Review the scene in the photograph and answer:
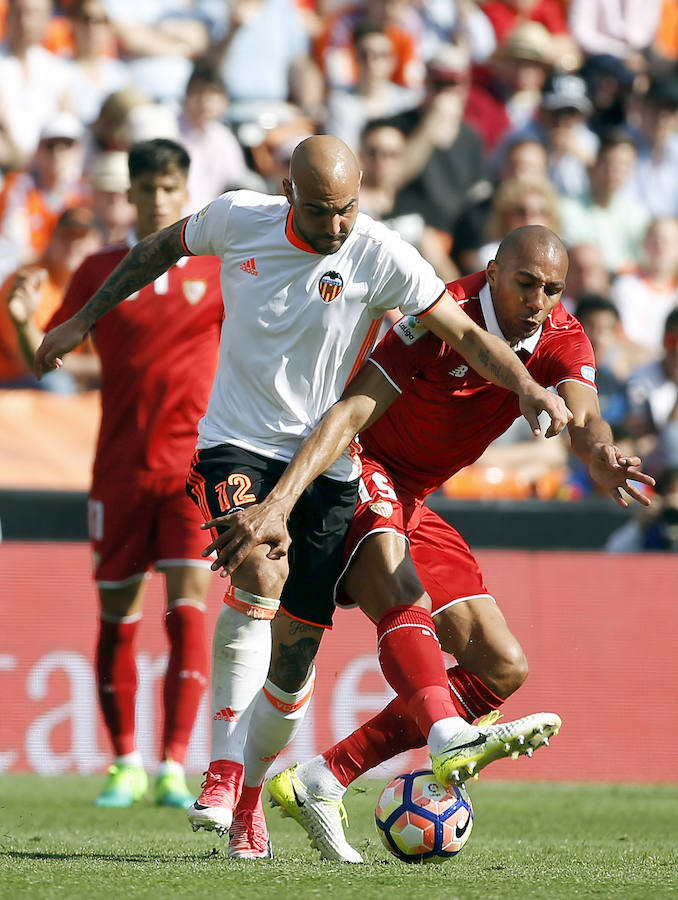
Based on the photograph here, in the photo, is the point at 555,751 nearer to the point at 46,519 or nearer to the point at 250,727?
the point at 46,519

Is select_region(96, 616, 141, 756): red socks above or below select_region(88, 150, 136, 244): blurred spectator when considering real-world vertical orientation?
below

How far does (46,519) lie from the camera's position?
9.05m

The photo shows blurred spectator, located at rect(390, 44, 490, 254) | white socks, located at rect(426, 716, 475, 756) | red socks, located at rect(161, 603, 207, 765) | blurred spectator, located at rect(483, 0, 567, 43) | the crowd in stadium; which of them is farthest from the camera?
blurred spectator, located at rect(483, 0, 567, 43)

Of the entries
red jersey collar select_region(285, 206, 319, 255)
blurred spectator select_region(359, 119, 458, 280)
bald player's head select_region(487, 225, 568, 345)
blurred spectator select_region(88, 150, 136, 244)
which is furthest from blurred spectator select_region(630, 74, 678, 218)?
red jersey collar select_region(285, 206, 319, 255)

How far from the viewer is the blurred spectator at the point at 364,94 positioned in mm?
12922

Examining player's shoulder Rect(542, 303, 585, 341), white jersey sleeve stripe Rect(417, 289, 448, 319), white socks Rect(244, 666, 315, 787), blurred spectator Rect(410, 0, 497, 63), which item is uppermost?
white jersey sleeve stripe Rect(417, 289, 448, 319)

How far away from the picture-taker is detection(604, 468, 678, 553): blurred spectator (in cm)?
948

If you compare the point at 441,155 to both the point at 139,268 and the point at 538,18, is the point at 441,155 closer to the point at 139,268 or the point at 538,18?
the point at 538,18

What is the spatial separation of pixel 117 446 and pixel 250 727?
7.75ft

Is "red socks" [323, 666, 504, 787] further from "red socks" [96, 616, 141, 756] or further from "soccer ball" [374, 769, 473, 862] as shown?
"red socks" [96, 616, 141, 756]

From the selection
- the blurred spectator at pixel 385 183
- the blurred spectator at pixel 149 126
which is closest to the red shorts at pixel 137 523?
the blurred spectator at pixel 149 126

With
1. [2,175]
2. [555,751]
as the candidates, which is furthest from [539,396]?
[2,175]

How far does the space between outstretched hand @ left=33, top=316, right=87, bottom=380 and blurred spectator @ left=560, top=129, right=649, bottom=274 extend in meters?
8.58

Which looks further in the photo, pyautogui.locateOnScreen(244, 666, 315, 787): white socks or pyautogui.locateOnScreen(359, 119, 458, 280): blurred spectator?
pyautogui.locateOnScreen(359, 119, 458, 280): blurred spectator
